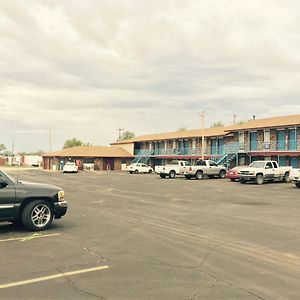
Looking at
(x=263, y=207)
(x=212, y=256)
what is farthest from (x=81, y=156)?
(x=212, y=256)

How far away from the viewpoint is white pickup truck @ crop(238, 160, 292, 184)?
30.9 m

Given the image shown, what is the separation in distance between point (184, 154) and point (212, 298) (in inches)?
2093

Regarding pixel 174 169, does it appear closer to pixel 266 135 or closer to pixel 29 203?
pixel 266 135

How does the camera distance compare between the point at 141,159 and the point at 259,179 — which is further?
the point at 141,159

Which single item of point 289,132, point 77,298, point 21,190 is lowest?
point 77,298

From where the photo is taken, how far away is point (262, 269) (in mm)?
6344

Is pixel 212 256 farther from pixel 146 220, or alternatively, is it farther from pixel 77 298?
pixel 146 220

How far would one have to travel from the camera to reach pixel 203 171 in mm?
38500

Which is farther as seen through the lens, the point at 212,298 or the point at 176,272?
the point at 176,272

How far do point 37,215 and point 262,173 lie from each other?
24.3m

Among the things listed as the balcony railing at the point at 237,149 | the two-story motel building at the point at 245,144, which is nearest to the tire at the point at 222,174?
the two-story motel building at the point at 245,144

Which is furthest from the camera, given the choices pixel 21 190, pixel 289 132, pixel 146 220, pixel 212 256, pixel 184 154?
pixel 184 154

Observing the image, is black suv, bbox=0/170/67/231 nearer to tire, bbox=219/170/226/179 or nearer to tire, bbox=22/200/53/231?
tire, bbox=22/200/53/231

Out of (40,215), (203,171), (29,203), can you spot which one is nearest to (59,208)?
(40,215)
